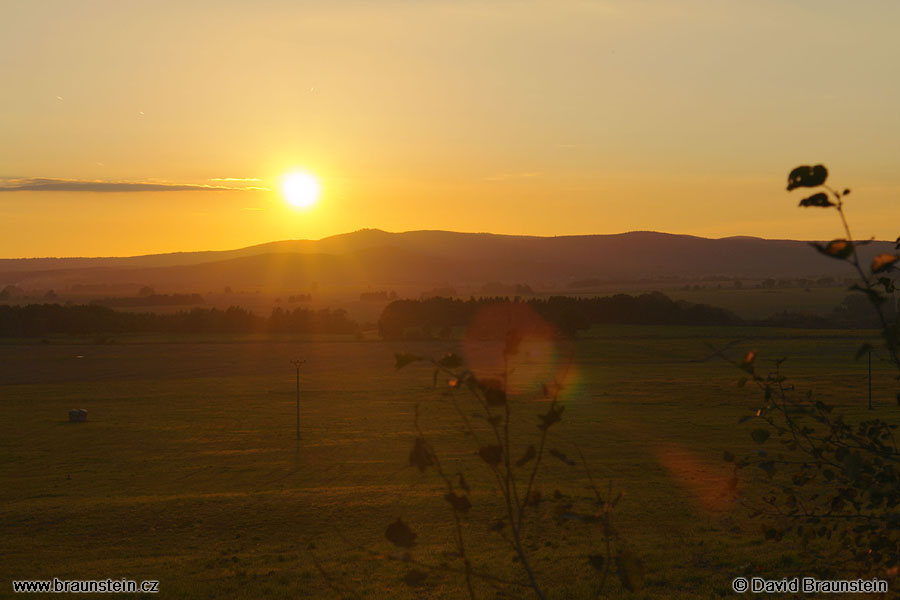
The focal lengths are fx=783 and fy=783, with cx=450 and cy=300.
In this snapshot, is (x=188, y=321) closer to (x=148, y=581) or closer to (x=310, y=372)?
(x=310, y=372)

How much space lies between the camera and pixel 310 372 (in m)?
86.1

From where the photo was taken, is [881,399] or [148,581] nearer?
[148,581]

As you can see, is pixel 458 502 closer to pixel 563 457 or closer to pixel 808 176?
pixel 563 457

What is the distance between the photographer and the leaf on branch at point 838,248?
10.8 feet

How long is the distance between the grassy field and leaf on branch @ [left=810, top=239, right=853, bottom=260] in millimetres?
476

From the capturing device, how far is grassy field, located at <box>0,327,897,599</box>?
17312 millimetres

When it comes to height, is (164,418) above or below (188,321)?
below

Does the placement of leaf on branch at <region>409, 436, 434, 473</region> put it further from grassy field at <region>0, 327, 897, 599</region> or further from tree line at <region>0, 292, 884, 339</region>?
tree line at <region>0, 292, 884, 339</region>

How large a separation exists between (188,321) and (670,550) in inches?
4657

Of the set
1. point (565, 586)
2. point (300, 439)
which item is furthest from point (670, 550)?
point (300, 439)

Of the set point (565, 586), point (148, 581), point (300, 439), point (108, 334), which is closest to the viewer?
point (565, 586)

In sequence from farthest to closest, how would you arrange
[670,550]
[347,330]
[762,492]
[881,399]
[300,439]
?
[347,330] → [881,399] → [300,439] → [762,492] → [670,550]

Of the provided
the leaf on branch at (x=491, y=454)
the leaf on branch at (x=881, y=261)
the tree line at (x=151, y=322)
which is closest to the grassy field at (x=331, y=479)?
the leaf on branch at (x=881, y=261)

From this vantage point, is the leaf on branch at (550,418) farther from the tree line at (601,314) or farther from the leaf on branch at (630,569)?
the tree line at (601,314)
